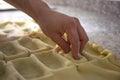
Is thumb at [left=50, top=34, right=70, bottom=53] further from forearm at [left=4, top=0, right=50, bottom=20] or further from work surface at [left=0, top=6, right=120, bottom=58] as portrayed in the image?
work surface at [left=0, top=6, right=120, bottom=58]

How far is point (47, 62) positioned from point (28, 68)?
0.24 feet

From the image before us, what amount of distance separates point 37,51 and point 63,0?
744mm

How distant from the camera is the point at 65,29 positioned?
26.5 inches

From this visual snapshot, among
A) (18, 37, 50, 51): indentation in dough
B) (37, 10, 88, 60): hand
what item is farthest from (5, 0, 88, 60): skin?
(18, 37, 50, 51): indentation in dough

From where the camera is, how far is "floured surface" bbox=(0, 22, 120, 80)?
2.16 feet

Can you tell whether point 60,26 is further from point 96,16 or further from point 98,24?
point 96,16

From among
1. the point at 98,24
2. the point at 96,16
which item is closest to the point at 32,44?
the point at 98,24

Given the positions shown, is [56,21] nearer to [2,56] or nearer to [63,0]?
[2,56]

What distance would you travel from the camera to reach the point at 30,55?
2.58 feet

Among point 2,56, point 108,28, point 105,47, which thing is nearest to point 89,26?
point 108,28

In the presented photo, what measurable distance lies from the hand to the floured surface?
2.1 inches

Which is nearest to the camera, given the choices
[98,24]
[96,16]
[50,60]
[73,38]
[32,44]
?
[73,38]

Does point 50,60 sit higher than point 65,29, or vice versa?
point 65,29

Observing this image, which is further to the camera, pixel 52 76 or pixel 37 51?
pixel 37 51
